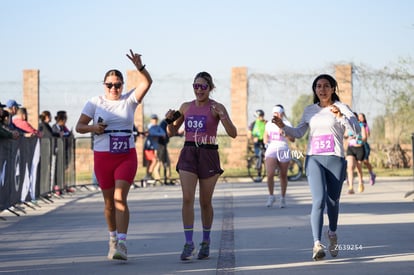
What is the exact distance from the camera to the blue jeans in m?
10.6

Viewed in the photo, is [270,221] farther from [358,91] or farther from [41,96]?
[41,96]

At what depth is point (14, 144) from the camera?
16.9m

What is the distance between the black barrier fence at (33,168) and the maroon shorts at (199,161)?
223 inches

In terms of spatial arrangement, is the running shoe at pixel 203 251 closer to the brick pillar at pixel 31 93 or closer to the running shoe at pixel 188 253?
the running shoe at pixel 188 253

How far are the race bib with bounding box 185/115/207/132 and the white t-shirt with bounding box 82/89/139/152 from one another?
609 millimetres

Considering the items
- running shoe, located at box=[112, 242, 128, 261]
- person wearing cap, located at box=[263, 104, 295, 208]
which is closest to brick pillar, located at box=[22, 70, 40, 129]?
person wearing cap, located at box=[263, 104, 295, 208]

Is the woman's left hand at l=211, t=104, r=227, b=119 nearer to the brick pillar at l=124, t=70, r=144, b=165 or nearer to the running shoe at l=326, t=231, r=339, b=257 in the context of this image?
the running shoe at l=326, t=231, r=339, b=257

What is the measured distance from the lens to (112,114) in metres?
10.8

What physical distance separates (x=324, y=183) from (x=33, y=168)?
9.60m

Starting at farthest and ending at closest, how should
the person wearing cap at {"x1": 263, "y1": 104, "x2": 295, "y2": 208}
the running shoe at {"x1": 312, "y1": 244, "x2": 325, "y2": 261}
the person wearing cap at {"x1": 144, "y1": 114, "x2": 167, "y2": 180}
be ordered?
the person wearing cap at {"x1": 144, "y1": 114, "x2": 167, "y2": 180} → the person wearing cap at {"x1": 263, "y1": 104, "x2": 295, "y2": 208} → the running shoe at {"x1": 312, "y1": 244, "x2": 325, "y2": 261}

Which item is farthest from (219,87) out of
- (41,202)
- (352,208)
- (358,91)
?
(352,208)

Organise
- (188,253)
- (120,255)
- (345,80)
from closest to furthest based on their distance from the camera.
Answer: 1. (120,255)
2. (188,253)
3. (345,80)

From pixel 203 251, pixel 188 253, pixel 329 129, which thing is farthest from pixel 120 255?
pixel 329 129

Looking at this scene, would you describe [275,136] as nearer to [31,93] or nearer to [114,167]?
[114,167]
